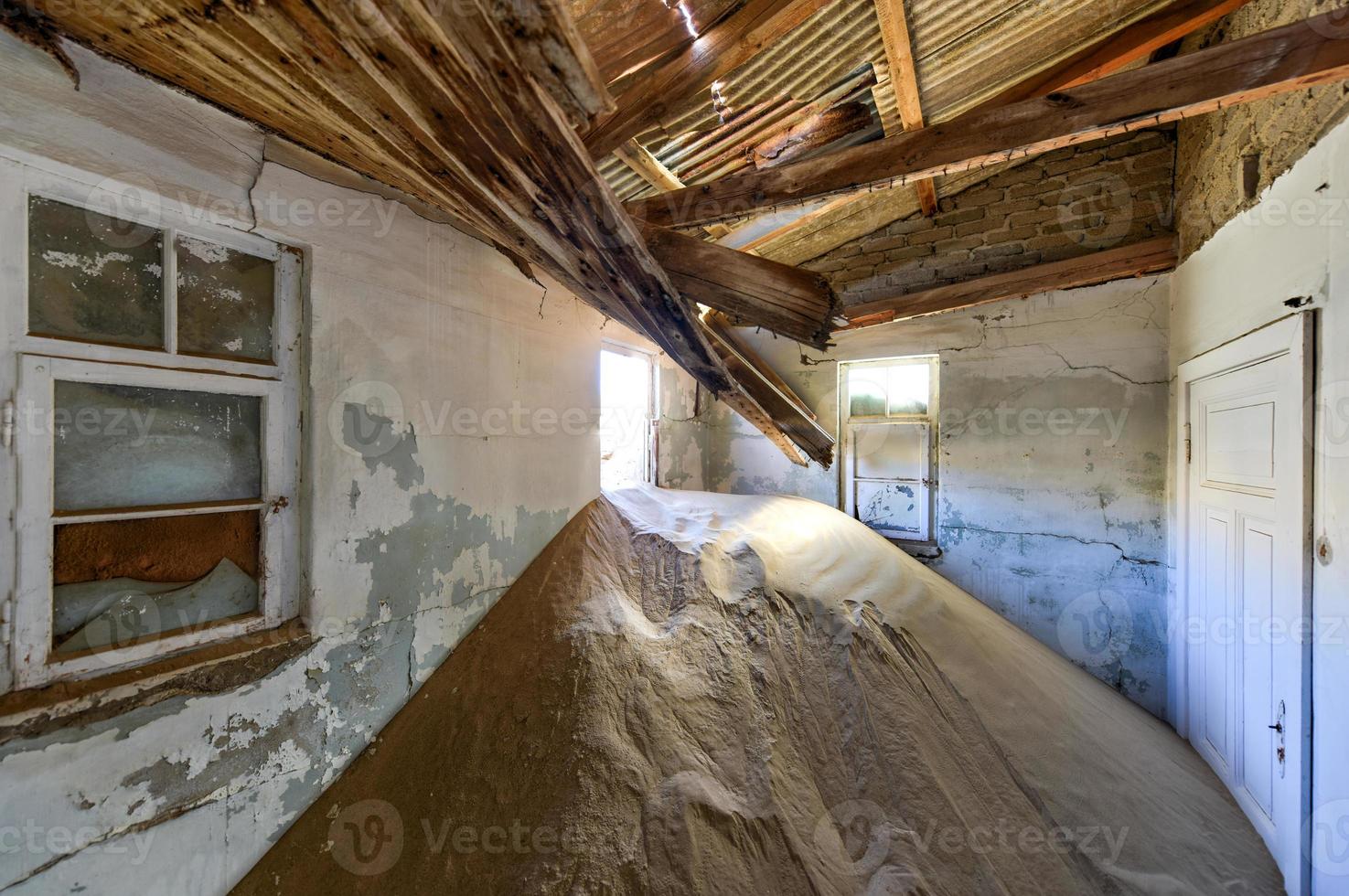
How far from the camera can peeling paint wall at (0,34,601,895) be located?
46.2 inches

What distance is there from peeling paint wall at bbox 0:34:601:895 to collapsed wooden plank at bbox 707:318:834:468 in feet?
4.62

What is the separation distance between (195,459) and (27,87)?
0.96 metres

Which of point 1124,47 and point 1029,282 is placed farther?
point 1029,282

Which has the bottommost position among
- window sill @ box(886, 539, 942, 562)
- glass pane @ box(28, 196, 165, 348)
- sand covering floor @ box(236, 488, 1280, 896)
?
sand covering floor @ box(236, 488, 1280, 896)

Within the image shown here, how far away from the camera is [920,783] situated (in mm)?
1628

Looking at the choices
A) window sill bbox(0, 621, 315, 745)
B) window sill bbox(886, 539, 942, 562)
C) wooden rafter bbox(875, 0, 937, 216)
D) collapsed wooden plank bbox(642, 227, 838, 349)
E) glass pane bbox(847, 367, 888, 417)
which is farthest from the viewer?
glass pane bbox(847, 367, 888, 417)

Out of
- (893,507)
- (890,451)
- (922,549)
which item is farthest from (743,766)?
(890,451)

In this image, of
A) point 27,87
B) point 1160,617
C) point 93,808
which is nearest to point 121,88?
point 27,87

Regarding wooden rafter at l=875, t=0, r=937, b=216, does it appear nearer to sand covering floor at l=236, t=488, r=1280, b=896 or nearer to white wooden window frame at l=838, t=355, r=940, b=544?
white wooden window frame at l=838, t=355, r=940, b=544

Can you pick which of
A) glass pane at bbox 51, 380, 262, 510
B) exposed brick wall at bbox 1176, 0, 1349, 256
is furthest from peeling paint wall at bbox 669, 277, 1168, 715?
glass pane at bbox 51, 380, 262, 510

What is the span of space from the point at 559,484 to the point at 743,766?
1574mm

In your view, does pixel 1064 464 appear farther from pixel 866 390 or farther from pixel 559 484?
pixel 559 484

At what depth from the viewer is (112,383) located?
1300mm

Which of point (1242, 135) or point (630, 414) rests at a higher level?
point (1242, 135)
